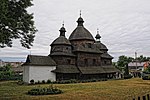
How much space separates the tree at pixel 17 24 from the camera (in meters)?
17.9

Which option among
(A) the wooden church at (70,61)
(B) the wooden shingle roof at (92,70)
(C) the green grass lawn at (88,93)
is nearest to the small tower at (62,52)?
(A) the wooden church at (70,61)

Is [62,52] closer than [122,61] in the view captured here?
Yes

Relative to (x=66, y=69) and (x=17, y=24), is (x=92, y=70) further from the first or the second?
(x=17, y=24)

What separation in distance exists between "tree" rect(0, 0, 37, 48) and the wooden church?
21.7 metres

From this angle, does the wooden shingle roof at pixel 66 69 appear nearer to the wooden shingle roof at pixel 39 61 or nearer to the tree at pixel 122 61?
the wooden shingle roof at pixel 39 61

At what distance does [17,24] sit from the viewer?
18734mm

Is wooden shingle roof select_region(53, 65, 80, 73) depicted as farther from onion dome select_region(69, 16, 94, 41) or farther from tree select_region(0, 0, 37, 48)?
tree select_region(0, 0, 37, 48)

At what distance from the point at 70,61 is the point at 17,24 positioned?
2980 cm

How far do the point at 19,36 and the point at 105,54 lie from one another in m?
43.8

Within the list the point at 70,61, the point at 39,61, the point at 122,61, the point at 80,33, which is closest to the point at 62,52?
the point at 70,61

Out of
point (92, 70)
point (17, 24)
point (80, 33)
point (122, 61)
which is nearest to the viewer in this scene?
point (17, 24)

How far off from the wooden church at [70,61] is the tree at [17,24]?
21660mm

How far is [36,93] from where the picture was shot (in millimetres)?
24812

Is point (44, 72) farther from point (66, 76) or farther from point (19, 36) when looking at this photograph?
point (19, 36)
